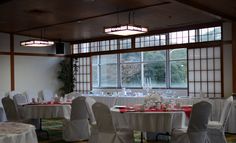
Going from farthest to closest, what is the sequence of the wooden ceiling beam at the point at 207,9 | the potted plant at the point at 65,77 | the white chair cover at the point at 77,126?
the potted plant at the point at 65,77
the white chair cover at the point at 77,126
the wooden ceiling beam at the point at 207,9

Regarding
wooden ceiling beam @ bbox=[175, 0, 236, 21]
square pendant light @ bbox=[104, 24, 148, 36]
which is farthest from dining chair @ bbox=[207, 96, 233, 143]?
square pendant light @ bbox=[104, 24, 148, 36]

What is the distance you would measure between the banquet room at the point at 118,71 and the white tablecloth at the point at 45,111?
21 mm

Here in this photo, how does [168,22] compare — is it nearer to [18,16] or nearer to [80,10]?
[80,10]

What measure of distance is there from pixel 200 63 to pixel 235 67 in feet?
3.73

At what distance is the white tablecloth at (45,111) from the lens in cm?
662

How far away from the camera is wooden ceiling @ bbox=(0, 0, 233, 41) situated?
5.99 meters

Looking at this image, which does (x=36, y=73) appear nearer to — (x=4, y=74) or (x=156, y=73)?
(x=4, y=74)

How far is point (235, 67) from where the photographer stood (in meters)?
7.61

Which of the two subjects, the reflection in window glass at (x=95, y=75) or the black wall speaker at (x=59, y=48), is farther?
the reflection in window glass at (x=95, y=75)

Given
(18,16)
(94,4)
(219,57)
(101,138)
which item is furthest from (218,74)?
(18,16)

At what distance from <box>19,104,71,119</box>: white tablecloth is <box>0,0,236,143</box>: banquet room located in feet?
0.07

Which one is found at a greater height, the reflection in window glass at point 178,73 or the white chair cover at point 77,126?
the reflection in window glass at point 178,73

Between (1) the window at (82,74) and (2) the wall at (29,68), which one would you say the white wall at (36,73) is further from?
(1) the window at (82,74)

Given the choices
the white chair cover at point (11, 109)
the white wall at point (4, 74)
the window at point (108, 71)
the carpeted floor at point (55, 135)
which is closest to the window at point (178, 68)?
the window at point (108, 71)
